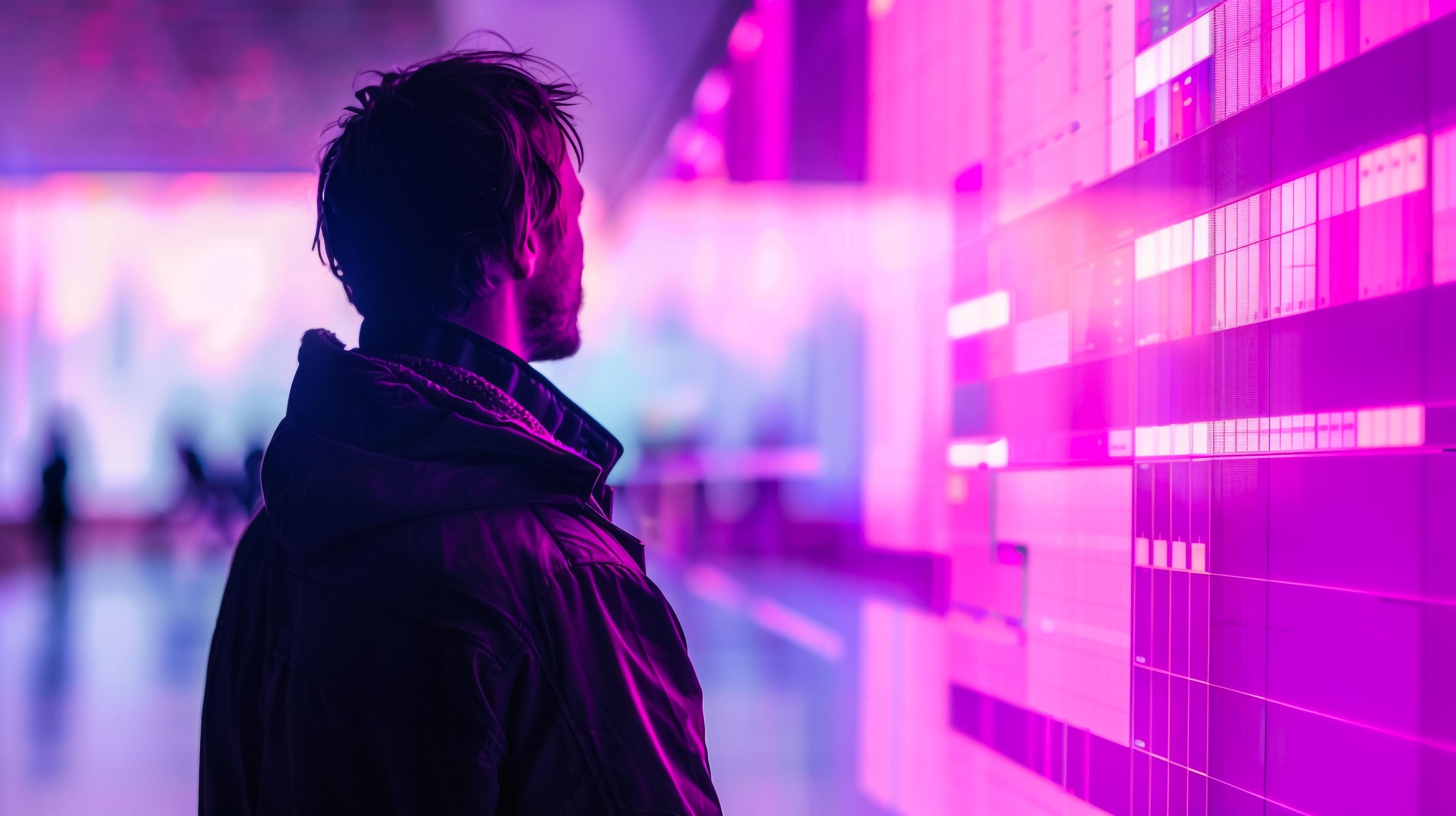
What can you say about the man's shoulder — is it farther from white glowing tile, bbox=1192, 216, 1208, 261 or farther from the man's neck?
white glowing tile, bbox=1192, 216, 1208, 261

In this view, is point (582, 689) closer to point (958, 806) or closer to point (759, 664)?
point (958, 806)

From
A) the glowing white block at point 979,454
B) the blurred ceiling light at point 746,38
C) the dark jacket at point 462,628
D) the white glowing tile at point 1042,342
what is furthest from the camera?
the blurred ceiling light at point 746,38

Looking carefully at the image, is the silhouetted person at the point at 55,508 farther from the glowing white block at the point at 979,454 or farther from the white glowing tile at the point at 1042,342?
the white glowing tile at the point at 1042,342

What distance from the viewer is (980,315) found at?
1.71m

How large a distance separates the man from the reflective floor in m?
2.09

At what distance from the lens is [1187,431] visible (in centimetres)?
121

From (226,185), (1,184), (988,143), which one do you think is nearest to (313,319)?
(226,185)

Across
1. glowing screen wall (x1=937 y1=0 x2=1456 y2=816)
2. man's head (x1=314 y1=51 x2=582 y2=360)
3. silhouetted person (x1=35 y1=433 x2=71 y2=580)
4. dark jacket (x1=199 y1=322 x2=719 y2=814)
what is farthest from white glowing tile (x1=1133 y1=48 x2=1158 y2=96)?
silhouetted person (x1=35 y1=433 x2=71 y2=580)

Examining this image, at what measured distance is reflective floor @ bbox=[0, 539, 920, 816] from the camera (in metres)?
2.92

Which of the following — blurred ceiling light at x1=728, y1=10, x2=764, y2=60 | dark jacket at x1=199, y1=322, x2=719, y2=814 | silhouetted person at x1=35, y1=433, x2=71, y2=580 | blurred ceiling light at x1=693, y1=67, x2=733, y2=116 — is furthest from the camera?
silhouetted person at x1=35, y1=433, x2=71, y2=580

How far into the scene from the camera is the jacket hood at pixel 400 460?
2.68 ft

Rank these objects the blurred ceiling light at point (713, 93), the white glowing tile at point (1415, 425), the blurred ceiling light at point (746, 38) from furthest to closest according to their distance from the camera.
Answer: the blurred ceiling light at point (713, 93) → the blurred ceiling light at point (746, 38) → the white glowing tile at point (1415, 425)

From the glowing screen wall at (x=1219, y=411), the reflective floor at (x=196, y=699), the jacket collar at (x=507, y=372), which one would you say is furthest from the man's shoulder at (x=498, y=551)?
the reflective floor at (x=196, y=699)

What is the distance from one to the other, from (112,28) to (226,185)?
600 cm
